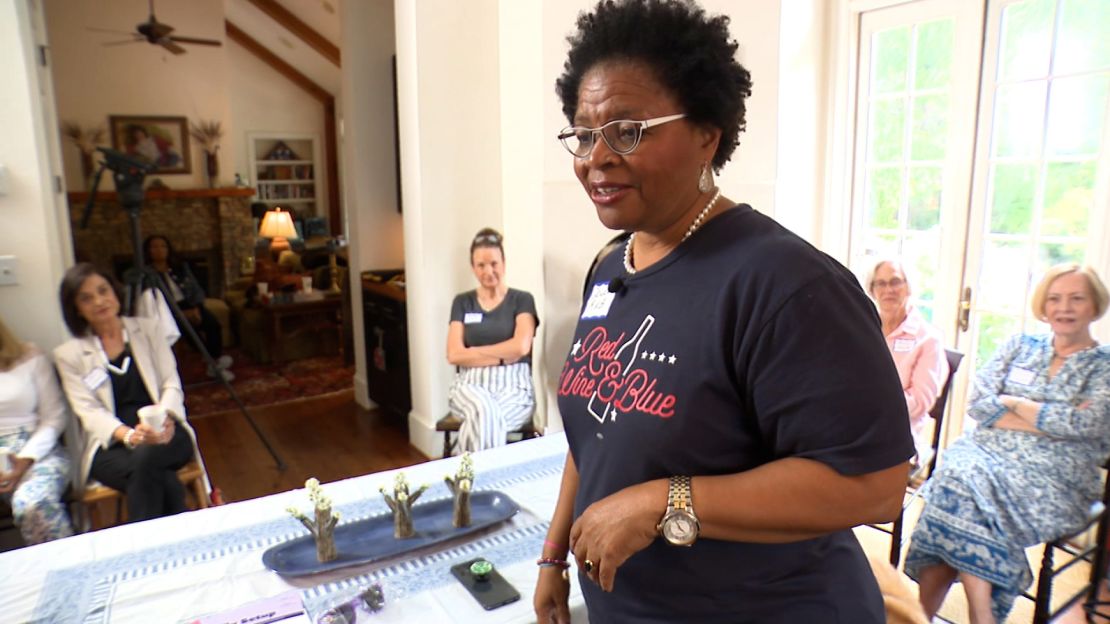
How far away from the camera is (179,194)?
7.17m

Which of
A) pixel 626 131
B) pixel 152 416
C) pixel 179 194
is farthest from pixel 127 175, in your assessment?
pixel 179 194

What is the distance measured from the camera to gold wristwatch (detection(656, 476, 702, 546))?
0.72 meters

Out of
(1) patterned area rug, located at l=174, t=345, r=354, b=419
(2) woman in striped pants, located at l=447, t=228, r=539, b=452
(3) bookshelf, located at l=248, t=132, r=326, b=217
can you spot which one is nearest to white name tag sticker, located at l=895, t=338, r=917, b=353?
(2) woman in striped pants, located at l=447, t=228, r=539, b=452

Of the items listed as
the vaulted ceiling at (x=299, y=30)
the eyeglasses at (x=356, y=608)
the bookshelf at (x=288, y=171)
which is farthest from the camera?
the bookshelf at (x=288, y=171)

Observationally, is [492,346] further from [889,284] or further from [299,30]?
[299,30]

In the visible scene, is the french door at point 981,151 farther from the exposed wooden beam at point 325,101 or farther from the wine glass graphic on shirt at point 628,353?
the exposed wooden beam at point 325,101

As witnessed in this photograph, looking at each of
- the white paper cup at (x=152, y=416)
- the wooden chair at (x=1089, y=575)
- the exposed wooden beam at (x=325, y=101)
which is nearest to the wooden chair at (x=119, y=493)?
the white paper cup at (x=152, y=416)

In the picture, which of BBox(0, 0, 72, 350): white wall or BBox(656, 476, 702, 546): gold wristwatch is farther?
BBox(0, 0, 72, 350): white wall

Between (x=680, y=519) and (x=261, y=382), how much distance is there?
195 inches

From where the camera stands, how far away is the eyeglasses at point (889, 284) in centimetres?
266

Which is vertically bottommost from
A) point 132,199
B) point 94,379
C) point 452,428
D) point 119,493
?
point 119,493

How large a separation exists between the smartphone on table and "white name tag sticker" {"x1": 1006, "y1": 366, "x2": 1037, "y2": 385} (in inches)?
75.6

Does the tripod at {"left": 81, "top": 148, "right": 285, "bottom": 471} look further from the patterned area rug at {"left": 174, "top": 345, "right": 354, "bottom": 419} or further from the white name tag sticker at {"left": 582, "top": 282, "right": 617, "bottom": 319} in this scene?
the white name tag sticker at {"left": 582, "top": 282, "right": 617, "bottom": 319}

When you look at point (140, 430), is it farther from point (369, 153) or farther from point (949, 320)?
point (949, 320)
